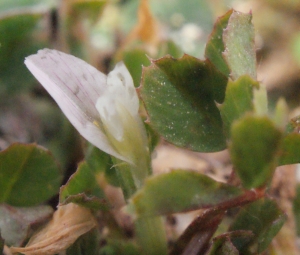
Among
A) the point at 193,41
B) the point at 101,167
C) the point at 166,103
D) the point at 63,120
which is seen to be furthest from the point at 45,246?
the point at 193,41

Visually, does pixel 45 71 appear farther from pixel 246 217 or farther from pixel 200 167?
pixel 200 167

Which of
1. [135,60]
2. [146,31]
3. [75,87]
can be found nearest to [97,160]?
[75,87]

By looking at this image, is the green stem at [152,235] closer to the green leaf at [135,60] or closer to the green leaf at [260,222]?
the green leaf at [260,222]

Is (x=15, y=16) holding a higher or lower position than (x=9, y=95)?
higher

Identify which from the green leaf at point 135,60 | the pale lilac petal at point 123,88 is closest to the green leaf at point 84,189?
the pale lilac petal at point 123,88

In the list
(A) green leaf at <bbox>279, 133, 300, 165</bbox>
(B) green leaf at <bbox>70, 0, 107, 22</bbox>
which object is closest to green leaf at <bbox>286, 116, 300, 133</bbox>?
(A) green leaf at <bbox>279, 133, 300, 165</bbox>

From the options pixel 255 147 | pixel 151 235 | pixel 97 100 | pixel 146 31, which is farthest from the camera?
pixel 146 31

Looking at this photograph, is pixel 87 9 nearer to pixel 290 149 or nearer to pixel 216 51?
pixel 216 51
